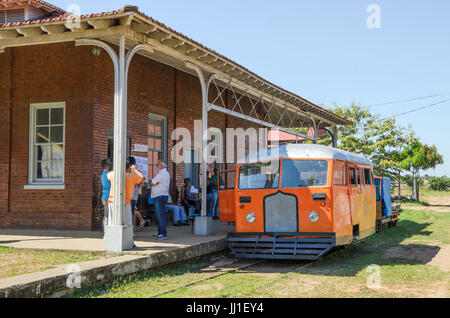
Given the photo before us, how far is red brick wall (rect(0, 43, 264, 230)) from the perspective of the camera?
38.0 ft

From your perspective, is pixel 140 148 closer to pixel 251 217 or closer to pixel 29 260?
pixel 251 217

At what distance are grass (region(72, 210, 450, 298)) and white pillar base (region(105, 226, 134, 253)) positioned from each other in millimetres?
760

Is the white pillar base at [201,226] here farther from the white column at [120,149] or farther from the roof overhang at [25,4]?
the roof overhang at [25,4]

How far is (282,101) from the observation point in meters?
18.4

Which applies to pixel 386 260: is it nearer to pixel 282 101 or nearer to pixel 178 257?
pixel 178 257

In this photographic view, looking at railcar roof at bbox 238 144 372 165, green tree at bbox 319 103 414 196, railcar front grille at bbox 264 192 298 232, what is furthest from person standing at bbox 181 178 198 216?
green tree at bbox 319 103 414 196

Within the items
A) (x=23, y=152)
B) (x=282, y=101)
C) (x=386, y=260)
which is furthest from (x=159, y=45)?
(x=282, y=101)

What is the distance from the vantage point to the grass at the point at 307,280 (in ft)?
22.6

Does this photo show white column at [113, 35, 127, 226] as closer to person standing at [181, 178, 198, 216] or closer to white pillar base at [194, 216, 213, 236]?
white pillar base at [194, 216, 213, 236]

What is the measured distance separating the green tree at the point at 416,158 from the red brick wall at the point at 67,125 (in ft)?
95.4

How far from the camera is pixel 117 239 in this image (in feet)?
28.6

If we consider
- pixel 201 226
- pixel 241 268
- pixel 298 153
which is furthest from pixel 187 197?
pixel 241 268

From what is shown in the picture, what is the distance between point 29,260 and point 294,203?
484 centimetres

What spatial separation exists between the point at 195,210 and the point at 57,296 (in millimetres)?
8828
